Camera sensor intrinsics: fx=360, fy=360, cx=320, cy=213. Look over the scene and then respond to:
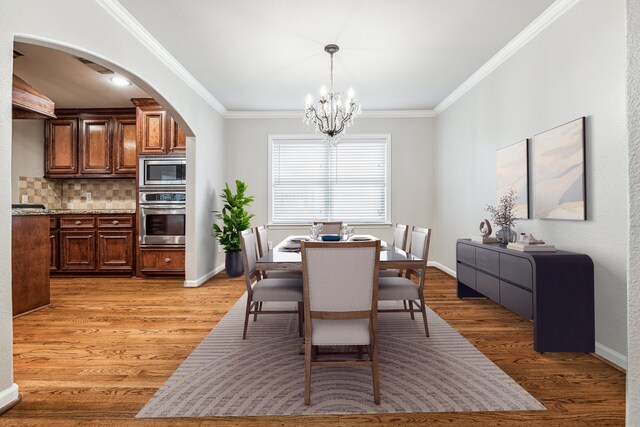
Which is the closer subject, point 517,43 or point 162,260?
point 517,43

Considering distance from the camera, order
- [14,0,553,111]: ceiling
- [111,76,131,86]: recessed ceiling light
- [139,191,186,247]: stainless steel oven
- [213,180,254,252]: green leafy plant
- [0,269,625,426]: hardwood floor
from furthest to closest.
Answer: [213,180,254,252]: green leafy plant, [139,191,186,247]: stainless steel oven, [111,76,131,86]: recessed ceiling light, [14,0,553,111]: ceiling, [0,269,625,426]: hardwood floor

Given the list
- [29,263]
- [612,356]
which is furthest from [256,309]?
[612,356]

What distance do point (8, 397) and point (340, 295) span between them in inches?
75.0

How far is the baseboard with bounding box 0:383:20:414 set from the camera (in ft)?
6.35

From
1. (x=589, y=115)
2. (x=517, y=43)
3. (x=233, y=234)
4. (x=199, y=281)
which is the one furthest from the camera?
(x=233, y=234)

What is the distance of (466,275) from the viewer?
3.94m

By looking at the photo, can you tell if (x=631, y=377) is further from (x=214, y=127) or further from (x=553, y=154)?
(x=214, y=127)

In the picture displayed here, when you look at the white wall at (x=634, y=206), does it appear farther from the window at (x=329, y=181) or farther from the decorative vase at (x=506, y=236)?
the window at (x=329, y=181)

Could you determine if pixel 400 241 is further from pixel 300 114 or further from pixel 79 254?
pixel 79 254

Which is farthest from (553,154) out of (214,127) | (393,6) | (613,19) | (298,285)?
(214,127)

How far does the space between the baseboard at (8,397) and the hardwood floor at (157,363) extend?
0.13ft

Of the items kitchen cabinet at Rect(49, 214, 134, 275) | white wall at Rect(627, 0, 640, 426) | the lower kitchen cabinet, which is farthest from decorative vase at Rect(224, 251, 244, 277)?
white wall at Rect(627, 0, 640, 426)

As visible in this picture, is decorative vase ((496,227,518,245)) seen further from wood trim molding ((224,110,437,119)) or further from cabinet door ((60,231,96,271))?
cabinet door ((60,231,96,271))

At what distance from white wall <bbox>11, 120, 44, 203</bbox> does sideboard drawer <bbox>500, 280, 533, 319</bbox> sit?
692 cm
